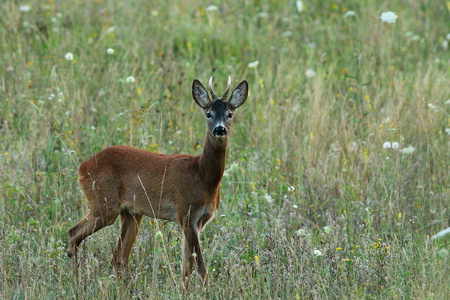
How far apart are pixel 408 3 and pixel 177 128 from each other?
554 cm

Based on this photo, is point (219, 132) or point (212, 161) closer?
point (219, 132)

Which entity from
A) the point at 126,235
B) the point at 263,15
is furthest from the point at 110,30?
the point at 126,235

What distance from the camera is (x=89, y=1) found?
11180mm

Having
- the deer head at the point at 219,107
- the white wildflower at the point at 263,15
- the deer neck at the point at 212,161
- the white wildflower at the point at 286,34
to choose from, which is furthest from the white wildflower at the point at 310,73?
the deer neck at the point at 212,161

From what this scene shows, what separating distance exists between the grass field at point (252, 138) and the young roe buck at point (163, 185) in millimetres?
211

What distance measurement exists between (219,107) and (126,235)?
1.30 metres

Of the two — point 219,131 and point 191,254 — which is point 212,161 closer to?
point 219,131

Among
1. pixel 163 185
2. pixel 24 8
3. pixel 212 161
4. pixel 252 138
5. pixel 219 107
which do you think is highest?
pixel 24 8

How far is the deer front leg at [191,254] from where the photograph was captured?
17.9 ft

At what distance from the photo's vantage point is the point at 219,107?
5.62 metres

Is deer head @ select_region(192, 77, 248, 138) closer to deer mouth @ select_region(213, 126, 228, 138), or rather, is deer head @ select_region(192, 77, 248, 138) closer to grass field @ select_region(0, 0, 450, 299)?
deer mouth @ select_region(213, 126, 228, 138)

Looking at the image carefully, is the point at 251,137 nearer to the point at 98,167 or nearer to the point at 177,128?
the point at 177,128

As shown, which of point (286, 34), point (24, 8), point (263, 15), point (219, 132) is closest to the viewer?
point (219, 132)

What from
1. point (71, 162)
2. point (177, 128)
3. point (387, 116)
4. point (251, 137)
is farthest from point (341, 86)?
point (71, 162)
